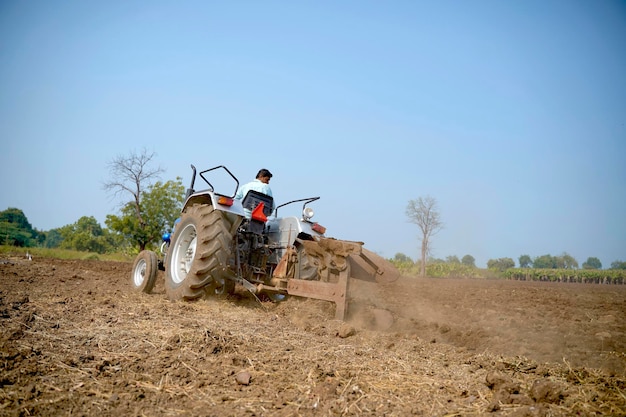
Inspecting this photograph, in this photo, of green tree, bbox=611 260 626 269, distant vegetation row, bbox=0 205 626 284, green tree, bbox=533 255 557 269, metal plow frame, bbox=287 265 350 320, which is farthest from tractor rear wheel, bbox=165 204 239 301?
green tree, bbox=533 255 557 269

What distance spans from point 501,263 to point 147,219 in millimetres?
45051

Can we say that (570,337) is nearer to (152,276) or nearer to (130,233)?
(152,276)

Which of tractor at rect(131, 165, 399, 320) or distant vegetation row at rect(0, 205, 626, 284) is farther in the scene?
distant vegetation row at rect(0, 205, 626, 284)

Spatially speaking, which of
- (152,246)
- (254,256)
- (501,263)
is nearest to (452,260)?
(501,263)

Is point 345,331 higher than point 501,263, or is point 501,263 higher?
point 501,263

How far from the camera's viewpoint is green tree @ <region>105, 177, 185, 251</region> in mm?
23188

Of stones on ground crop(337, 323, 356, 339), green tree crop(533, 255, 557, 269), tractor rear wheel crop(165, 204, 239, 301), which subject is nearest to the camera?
stones on ground crop(337, 323, 356, 339)

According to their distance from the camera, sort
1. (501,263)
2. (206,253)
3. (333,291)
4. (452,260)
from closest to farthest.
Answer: (333,291) → (206,253) → (452,260) → (501,263)

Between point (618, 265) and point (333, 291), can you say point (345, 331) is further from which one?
point (618, 265)

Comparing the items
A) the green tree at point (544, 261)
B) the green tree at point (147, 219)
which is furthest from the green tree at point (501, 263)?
the green tree at point (147, 219)

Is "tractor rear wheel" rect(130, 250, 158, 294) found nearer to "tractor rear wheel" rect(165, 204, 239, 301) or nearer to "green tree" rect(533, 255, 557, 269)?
"tractor rear wheel" rect(165, 204, 239, 301)

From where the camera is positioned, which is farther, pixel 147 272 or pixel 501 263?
pixel 501 263

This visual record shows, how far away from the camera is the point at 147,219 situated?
23656mm

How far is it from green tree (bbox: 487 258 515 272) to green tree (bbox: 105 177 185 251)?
3876cm
